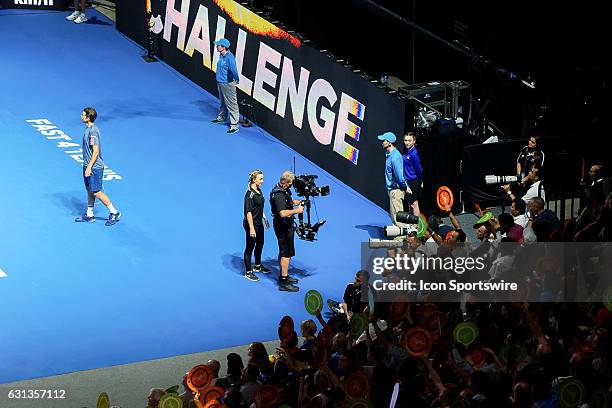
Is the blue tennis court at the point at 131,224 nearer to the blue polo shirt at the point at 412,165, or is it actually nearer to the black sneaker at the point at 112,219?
the black sneaker at the point at 112,219

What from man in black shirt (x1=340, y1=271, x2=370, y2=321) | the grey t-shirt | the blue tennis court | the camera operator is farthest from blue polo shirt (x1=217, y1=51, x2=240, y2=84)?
man in black shirt (x1=340, y1=271, x2=370, y2=321)

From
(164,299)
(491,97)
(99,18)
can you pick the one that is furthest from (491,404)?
(99,18)

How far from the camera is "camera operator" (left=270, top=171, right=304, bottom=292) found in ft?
52.8

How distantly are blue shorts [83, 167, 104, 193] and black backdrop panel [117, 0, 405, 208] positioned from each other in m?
4.36

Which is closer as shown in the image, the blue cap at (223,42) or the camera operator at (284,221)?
the camera operator at (284,221)

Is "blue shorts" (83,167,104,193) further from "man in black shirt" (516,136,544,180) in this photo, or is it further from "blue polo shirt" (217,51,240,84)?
"man in black shirt" (516,136,544,180)

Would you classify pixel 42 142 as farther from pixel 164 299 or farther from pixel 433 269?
pixel 433 269

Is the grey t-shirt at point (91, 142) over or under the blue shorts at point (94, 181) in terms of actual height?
over

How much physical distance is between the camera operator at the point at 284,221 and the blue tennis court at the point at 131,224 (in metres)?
0.23

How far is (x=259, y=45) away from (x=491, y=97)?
4369 mm

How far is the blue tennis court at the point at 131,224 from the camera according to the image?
1536 cm

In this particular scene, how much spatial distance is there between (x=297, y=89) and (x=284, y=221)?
5.21 meters

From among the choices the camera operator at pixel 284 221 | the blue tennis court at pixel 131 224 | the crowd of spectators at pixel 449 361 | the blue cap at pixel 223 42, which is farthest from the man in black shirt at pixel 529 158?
the blue cap at pixel 223 42

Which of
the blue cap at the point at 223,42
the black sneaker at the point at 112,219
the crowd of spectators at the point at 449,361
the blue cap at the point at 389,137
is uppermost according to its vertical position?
the crowd of spectators at the point at 449,361
